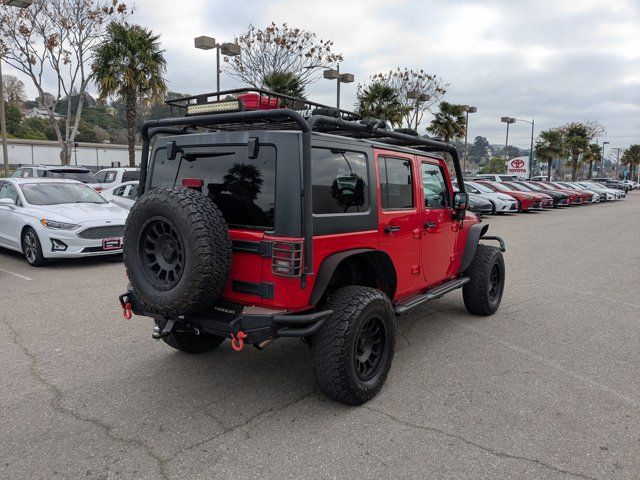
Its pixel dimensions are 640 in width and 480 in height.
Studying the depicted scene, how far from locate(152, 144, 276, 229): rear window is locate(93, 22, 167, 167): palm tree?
62.9 ft

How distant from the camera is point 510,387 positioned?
3934 millimetres

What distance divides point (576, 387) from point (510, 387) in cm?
53

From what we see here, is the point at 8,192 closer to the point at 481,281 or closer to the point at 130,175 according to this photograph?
the point at 130,175

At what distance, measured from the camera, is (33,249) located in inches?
335

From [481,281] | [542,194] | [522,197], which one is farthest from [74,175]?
[542,194]

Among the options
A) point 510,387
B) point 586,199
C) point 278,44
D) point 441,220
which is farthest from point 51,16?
point 586,199

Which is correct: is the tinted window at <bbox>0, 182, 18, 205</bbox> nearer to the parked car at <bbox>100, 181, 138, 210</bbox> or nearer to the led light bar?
the parked car at <bbox>100, 181, 138, 210</bbox>

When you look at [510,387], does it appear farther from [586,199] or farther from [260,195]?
[586,199]

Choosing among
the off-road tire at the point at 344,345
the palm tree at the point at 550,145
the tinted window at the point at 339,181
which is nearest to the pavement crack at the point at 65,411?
the off-road tire at the point at 344,345

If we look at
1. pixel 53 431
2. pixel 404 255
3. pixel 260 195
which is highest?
pixel 260 195

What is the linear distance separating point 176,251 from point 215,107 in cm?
115

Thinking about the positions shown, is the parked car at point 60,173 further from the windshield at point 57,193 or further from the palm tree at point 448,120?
the palm tree at point 448,120

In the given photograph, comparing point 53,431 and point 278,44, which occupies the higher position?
point 278,44

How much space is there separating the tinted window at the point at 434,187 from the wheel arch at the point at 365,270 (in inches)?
36.5
